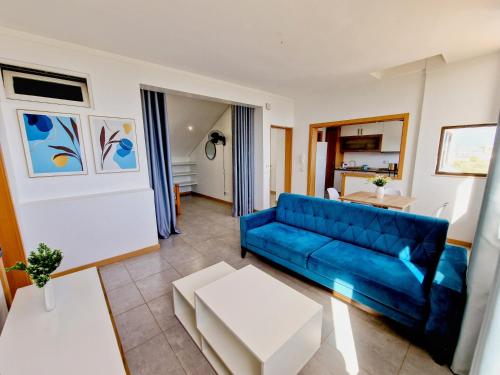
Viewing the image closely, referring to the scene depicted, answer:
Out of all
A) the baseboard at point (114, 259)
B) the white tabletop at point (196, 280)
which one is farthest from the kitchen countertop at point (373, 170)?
the baseboard at point (114, 259)

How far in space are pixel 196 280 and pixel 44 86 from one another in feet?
8.70

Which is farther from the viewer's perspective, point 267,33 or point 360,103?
point 360,103

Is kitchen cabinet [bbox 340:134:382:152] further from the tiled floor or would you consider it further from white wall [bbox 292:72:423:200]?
the tiled floor

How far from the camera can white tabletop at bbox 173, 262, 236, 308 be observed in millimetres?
1667

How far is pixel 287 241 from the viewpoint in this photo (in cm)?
234

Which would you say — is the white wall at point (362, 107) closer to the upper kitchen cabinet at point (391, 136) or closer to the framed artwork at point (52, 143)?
the upper kitchen cabinet at point (391, 136)

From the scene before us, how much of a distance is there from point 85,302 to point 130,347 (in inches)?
19.0

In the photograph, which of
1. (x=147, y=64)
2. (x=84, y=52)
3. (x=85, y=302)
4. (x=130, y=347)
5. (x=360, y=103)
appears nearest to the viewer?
(x=85, y=302)

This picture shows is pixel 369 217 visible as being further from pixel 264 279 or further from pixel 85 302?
pixel 85 302

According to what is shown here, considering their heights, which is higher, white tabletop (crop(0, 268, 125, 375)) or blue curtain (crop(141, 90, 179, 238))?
blue curtain (crop(141, 90, 179, 238))

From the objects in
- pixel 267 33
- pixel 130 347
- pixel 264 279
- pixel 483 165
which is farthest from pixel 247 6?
pixel 483 165

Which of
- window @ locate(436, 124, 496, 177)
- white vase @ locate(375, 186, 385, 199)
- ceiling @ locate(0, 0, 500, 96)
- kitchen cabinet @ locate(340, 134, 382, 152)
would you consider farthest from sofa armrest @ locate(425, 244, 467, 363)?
kitchen cabinet @ locate(340, 134, 382, 152)

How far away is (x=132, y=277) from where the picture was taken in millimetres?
→ 2459

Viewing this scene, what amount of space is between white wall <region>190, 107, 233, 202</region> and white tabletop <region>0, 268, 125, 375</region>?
420 cm
